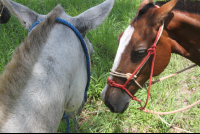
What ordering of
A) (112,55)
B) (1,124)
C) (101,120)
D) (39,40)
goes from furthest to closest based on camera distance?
(112,55)
(101,120)
(39,40)
(1,124)

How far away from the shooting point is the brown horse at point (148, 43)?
1.54 metres

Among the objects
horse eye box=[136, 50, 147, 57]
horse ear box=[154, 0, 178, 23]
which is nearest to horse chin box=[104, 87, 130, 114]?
horse eye box=[136, 50, 147, 57]

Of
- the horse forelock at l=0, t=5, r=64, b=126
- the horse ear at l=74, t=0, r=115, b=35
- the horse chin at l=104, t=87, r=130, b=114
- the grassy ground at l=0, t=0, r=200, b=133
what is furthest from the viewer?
the grassy ground at l=0, t=0, r=200, b=133

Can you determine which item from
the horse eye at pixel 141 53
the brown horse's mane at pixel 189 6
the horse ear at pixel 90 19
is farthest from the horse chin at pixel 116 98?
the brown horse's mane at pixel 189 6

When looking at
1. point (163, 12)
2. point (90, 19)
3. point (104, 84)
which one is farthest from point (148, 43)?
point (104, 84)

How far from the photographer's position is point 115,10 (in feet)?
16.0

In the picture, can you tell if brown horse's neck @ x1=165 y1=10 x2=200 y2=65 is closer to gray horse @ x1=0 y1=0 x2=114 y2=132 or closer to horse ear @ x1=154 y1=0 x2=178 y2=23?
horse ear @ x1=154 y1=0 x2=178 y2=23

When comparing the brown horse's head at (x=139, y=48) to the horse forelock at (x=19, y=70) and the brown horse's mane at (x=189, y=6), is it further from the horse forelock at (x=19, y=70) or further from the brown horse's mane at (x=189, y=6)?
the horse forelock at (x=19, y=70)

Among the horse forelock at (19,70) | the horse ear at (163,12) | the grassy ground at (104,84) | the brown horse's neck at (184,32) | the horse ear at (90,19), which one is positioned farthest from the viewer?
the grassy ground at (104,84)

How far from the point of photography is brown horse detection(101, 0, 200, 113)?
5.04 ft

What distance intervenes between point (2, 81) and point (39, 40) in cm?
35

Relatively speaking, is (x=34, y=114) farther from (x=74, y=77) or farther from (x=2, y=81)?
(x=74, y=77)

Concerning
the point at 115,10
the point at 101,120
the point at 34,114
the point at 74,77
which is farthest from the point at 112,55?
the point at 34,114

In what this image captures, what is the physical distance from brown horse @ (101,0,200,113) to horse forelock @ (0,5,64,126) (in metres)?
0.84
